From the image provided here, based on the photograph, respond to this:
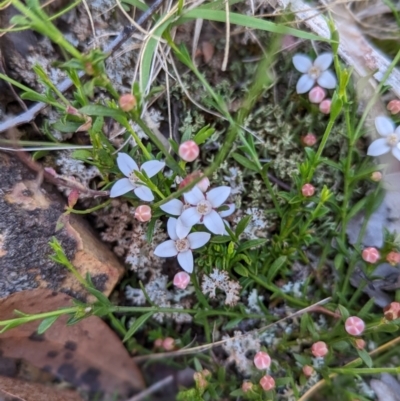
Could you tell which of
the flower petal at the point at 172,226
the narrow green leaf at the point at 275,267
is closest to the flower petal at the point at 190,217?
the flower petal at the point at 172,226

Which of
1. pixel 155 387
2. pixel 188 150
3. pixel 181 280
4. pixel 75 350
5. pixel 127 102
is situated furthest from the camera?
pixel 155 387

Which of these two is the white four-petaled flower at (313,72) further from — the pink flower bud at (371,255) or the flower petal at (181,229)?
the flower petal at (181,229)

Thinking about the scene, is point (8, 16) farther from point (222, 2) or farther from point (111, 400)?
point (111, 400)

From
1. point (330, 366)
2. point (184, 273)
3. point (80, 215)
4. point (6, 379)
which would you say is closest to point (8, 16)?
point (80, 215)

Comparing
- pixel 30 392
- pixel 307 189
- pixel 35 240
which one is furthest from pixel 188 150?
pixel 30 392

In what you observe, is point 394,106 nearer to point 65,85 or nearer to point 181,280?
point 181,280
